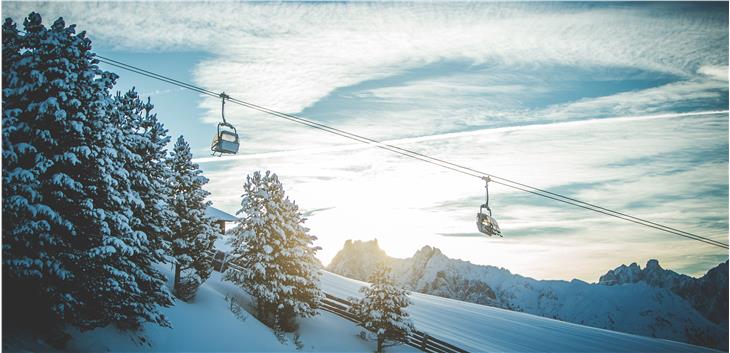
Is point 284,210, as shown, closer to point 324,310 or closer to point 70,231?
point 324,310

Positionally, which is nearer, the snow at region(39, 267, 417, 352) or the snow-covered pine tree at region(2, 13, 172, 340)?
the snow-covered pine tree at region(2, 13, 172, 340)

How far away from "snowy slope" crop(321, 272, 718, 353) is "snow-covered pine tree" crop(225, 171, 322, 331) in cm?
1172

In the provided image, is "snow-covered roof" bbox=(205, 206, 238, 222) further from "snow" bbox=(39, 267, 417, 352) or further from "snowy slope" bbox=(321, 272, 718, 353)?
"snowy slope" bbox=(321, 272, 718, 353)

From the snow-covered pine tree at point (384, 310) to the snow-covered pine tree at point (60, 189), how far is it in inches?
568

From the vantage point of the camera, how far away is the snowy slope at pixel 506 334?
34.2 metres

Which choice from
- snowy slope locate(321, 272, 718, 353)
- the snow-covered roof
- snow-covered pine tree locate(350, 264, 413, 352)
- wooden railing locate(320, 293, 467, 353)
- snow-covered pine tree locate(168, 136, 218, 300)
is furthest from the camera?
the snow-covered roof

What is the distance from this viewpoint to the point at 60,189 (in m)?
13.2

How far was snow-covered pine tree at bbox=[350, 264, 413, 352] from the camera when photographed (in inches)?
1013

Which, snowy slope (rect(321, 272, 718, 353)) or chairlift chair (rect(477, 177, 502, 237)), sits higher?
chairlift chair (rect(477, 177, 502, 237))

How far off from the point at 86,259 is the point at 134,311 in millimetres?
2904

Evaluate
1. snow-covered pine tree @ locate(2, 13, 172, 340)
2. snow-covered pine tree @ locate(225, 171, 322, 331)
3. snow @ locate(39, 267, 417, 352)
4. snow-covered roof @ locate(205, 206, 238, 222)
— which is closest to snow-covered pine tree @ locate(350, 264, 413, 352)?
snow @ locate(39, 267, 417, 352)

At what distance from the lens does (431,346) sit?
2719 centimetres

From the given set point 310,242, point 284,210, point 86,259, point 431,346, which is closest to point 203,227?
point 284,210

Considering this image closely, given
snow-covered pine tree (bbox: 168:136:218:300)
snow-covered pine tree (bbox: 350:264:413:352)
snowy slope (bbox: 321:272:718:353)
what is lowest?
snowy slope (bbox: 321:272:718:353)
